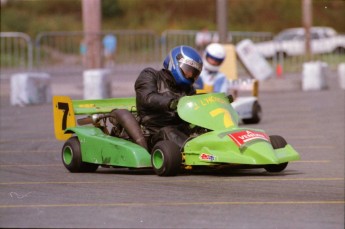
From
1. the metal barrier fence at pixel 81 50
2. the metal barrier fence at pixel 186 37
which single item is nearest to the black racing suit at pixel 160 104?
the metal barrier fence at pixel 81 50

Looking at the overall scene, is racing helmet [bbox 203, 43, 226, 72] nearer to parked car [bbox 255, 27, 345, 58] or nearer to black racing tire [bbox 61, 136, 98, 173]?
black racing tire [bbox 61, 136, 98, 173]

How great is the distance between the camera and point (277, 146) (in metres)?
12.2

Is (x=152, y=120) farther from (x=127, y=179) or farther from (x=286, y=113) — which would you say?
(x=286, y=113)

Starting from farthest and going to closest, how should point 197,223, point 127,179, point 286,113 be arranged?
point 286,113
point 127,179
point 197,223

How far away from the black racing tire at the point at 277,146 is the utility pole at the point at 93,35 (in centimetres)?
1603

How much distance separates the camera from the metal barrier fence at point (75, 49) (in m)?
29.8

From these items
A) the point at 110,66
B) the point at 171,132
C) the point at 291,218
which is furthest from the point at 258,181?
the point at 110,66

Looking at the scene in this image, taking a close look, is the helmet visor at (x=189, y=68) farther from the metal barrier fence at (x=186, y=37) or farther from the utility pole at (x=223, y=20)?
the metal barrier fence at (x=186, y=37)

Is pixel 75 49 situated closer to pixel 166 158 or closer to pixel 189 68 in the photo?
pixel 189 68

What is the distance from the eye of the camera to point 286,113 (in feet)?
75.4

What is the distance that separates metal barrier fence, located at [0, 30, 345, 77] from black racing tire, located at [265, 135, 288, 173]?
16158 millimetres

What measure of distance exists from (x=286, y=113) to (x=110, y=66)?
11.6 m

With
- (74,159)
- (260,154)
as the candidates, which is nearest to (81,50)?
(74,159)

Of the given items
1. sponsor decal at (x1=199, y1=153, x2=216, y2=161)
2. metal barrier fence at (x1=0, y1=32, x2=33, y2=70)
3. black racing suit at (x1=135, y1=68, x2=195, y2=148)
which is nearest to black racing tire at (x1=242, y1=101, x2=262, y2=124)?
black racing suit at (x1=135, y1=68, x2=195, y2=148)
